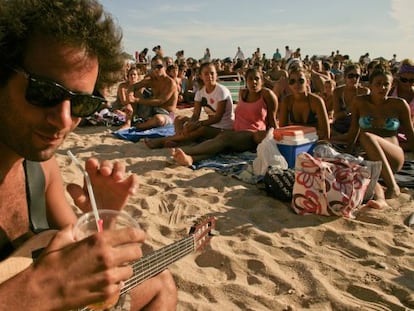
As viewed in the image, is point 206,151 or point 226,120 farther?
point 226,120

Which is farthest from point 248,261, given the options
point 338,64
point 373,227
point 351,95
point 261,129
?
point 338,64

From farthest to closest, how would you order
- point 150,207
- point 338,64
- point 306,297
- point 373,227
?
point 338,64 < point 150,207 < point 373,227 < point 306,297

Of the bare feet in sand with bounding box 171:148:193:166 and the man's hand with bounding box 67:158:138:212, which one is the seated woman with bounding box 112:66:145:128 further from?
the man's hand with bounding box 67:158:138:212

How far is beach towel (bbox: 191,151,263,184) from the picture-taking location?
4.78 meters

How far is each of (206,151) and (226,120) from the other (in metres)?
1.03

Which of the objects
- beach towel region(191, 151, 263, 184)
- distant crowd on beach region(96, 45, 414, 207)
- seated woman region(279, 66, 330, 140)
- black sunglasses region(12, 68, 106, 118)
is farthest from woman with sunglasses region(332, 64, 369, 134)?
black sunglasses region(12, 68, 106, 118)

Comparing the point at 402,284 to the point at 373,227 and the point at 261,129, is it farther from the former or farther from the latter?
the point at 261,129

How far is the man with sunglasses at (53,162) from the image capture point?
3.44 feet

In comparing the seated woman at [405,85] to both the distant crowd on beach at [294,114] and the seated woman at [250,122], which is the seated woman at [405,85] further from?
the seated woman at [250,122]

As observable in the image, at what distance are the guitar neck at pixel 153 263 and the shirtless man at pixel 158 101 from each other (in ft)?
19.9

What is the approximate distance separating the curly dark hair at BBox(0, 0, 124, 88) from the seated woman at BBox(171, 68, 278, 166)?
4117 millimetres

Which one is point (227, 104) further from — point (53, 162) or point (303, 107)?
point (53, 162)

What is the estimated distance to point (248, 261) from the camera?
293cm

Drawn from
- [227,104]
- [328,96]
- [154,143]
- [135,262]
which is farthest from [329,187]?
[328,96]
